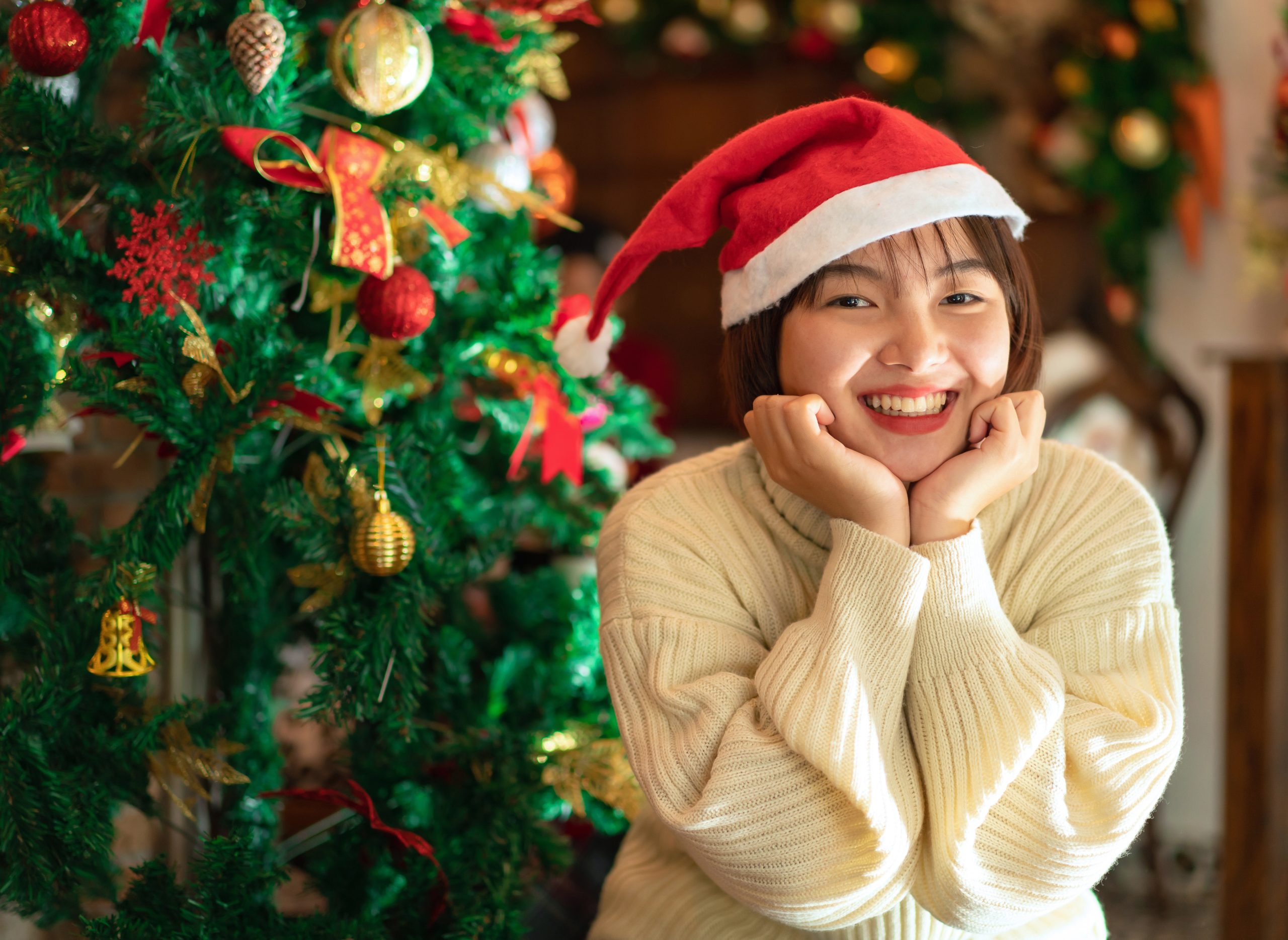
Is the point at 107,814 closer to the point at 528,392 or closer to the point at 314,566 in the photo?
the point at 314,566

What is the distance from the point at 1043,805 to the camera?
2.90ft

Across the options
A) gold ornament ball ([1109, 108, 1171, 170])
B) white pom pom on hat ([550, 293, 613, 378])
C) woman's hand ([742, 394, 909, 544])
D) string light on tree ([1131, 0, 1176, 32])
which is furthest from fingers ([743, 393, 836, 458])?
string light on tree ([1131, 0, 1176, 32])

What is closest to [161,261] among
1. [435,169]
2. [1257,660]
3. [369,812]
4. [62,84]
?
[435,169]

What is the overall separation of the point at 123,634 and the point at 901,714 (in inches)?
28.1

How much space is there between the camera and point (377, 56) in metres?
1.08

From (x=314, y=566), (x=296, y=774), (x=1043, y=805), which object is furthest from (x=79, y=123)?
(x=1043, y=805)

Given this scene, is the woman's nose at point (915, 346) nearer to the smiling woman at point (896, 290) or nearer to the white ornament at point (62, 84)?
the smiling woman at point (896, 290)

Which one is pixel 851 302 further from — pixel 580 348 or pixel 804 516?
pixel 580 348

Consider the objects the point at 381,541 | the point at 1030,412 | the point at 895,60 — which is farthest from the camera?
the point at 895,60

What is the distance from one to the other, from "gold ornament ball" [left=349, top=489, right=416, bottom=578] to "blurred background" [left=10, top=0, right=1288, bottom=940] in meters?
0.59

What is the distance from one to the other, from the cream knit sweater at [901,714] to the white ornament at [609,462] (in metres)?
0.44

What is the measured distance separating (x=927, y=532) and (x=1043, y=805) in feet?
0.76

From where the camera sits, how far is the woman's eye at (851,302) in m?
0.97

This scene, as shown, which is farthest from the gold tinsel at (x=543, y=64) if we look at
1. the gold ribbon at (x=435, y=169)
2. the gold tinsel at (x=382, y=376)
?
the gold tinsel at (x=382, y=376)
